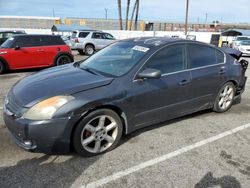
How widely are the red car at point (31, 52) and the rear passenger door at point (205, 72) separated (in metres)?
7.45

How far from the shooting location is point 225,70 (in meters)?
5.07

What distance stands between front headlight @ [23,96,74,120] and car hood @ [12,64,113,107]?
8cm

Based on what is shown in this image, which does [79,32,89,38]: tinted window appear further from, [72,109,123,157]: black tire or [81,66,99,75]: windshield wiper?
[72,109,123,157]: black tire

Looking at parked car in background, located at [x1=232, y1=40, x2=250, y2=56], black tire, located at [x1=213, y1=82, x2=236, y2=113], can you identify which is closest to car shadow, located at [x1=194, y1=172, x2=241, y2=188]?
black tire, located at [x1=213, y1=82, x2=236, y2=113]

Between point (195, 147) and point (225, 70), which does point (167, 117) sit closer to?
point (195, 147)

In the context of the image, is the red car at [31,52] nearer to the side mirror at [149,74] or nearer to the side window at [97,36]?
the side window at [97,36]

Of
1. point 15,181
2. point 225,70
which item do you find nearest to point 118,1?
point 225,70

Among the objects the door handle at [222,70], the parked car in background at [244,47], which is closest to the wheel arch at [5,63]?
the door handle at [222,70]

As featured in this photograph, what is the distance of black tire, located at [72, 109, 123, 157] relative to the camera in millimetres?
3355

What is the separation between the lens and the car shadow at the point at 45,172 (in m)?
2.95

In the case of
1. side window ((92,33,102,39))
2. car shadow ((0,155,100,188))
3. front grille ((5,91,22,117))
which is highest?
front grille ((5,91,22,117))

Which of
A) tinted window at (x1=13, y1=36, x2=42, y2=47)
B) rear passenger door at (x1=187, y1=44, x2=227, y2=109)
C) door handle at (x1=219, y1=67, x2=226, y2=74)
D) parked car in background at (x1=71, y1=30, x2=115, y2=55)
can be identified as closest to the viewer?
rear passenger door at (x1=187, y1=44, x2=227, y2=109)

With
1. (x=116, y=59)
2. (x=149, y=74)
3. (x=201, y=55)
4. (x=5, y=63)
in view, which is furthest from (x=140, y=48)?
(x=5, y=63)

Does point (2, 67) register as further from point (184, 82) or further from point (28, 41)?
point (184, 82)
